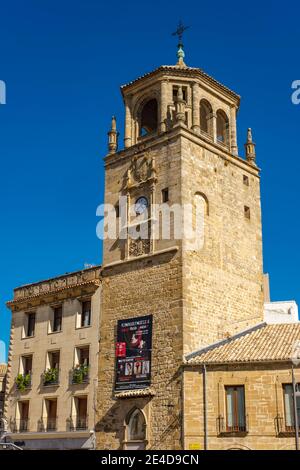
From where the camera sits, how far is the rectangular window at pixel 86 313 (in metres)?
31.8

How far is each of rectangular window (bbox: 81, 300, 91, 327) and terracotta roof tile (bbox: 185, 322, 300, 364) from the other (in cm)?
704

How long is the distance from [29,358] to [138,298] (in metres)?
8.17

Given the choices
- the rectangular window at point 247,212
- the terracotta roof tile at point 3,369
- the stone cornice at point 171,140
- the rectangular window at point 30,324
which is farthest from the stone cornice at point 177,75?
the terracotta roof tile at point 3,369

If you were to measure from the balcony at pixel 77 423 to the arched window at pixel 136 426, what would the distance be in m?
2.91

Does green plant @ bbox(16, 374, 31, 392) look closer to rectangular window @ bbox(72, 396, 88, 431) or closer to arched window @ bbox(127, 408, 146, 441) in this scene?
rectangular window @ bbox(72, 396, 88, 431)

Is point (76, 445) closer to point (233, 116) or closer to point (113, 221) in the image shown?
point (113, 221)

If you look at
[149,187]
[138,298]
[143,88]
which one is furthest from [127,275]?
[143,88]

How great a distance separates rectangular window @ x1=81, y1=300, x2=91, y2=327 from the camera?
31773 millimetres

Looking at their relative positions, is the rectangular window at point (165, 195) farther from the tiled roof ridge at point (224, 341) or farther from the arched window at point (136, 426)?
the arched window at point (136, 426)

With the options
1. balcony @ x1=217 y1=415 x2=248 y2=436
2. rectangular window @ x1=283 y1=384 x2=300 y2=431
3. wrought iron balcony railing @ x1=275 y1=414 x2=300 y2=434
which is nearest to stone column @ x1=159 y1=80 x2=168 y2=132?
rectangular window @ x1=283 y1=384 x2=300 y2=431

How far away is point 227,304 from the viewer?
3002 cm

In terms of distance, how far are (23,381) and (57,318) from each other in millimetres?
3680

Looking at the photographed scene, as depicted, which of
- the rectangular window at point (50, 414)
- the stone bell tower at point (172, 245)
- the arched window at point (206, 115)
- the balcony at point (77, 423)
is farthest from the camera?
the arched window at point (206, 115)
